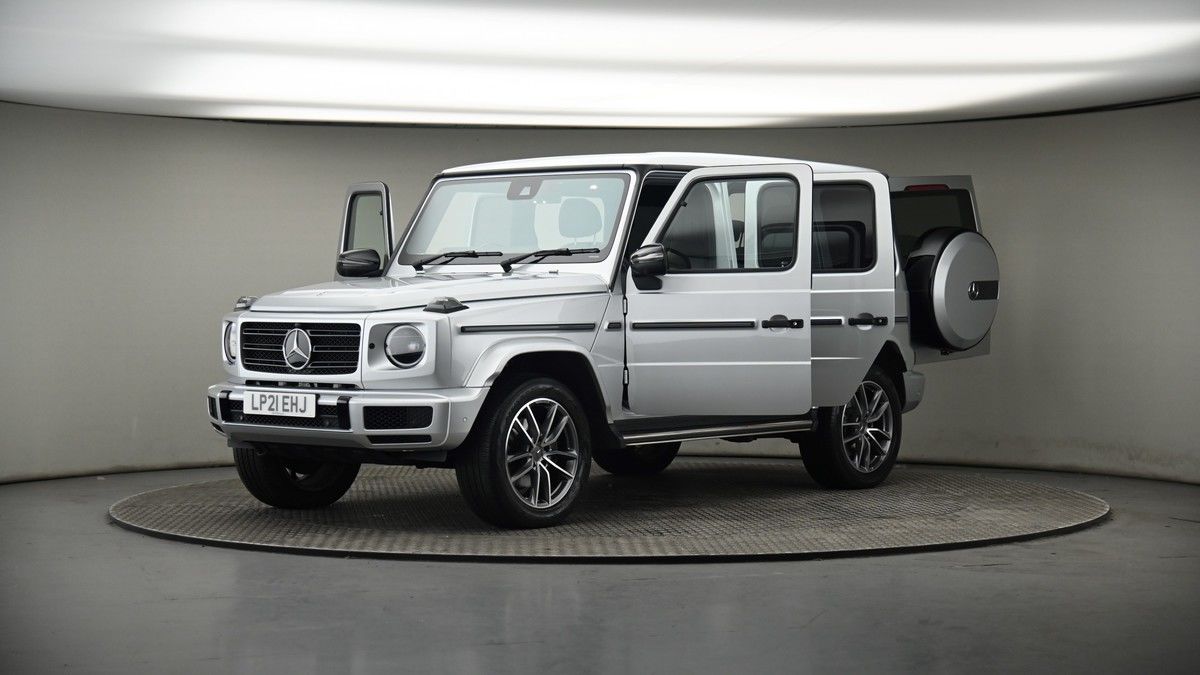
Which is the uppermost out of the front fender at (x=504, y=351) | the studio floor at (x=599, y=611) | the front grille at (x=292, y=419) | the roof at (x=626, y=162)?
the roof at (x=626, y=162)

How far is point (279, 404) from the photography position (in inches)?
295

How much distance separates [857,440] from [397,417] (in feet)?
11.7

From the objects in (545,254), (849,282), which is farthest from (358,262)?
(849,282)

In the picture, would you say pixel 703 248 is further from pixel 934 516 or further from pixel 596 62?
pixel 934 516

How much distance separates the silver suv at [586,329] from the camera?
734 centimetres

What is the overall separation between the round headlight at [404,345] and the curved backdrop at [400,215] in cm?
445

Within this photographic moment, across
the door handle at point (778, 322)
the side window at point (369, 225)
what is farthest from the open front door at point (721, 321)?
the side window at point (369, 225)

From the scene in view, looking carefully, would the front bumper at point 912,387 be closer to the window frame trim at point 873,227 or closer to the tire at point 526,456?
the window frame trim at point 873,227

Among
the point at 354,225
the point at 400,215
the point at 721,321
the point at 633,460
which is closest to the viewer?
the point at 721,321

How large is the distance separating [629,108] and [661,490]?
117 inches

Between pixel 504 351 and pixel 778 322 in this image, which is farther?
pixel 778 322

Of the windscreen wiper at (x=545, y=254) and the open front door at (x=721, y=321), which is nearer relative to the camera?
the open front door at (x=721, y=321)

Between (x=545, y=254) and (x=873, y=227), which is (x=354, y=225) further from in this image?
(x=873, y=227)

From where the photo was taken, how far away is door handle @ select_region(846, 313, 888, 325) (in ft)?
29.4
